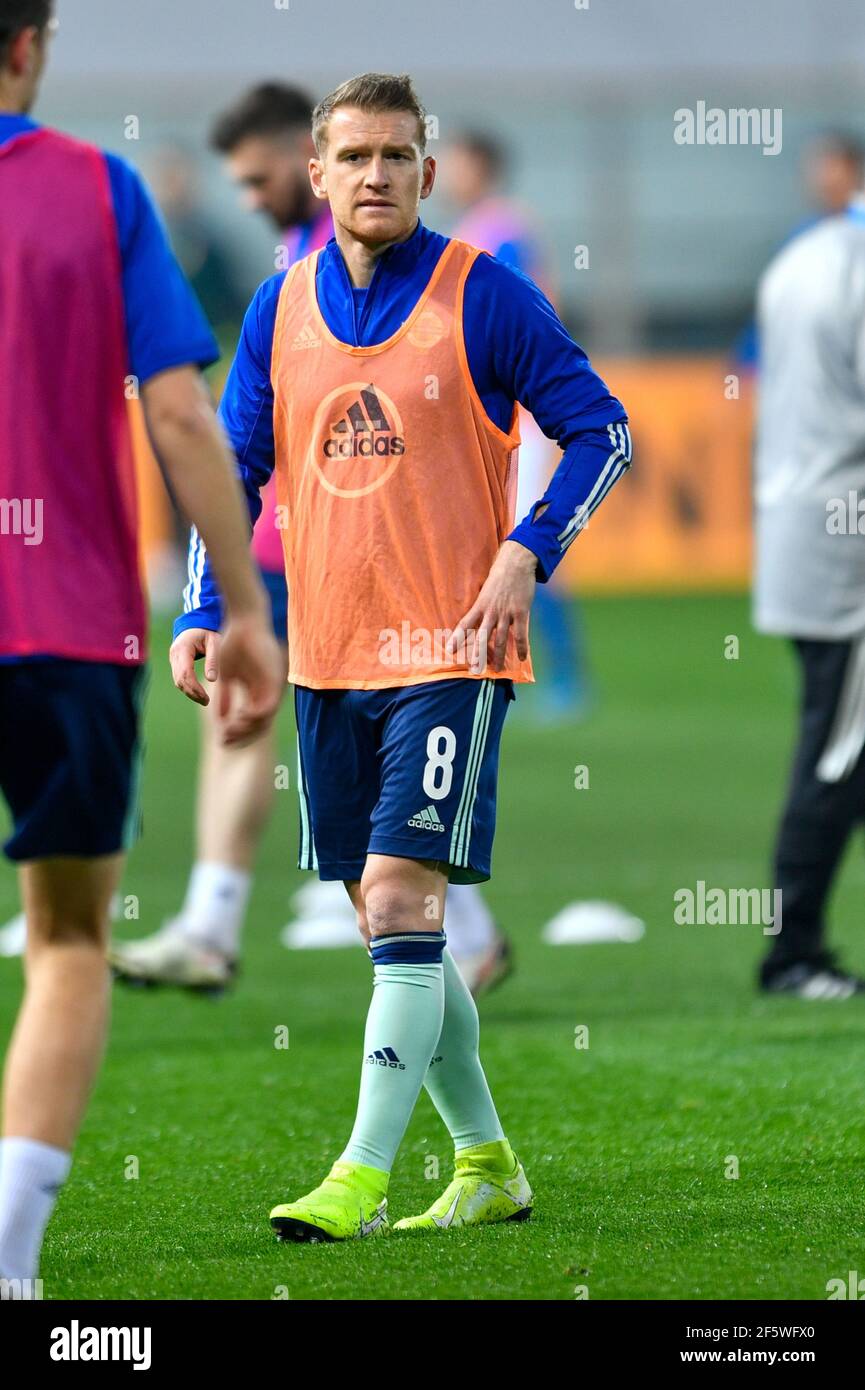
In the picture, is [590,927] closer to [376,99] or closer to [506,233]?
Result: [376,99]

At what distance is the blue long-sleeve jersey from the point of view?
4.46 m

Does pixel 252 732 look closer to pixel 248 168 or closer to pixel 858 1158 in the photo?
pixel 858 1158

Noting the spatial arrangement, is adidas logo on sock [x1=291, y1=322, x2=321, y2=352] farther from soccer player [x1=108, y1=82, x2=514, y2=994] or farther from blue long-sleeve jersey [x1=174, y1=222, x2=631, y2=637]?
soccer player [x1=108, y1=82, x2=514, y2=994]

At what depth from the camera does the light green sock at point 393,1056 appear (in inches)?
174

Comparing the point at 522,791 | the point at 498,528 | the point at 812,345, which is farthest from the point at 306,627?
the point at 522,791

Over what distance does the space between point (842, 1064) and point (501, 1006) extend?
1.33m

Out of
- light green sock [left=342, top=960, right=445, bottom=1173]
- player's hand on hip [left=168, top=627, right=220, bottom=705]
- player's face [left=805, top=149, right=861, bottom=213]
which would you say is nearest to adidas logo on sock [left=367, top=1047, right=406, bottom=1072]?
light green sock [left=342, top=960, right=445, bottom=1173]

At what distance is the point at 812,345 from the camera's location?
7355 mm

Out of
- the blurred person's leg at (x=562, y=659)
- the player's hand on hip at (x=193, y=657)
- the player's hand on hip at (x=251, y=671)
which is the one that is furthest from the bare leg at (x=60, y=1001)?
the blurred person's leg at (x=562, y=659)

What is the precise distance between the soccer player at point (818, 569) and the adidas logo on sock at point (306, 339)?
3.01 m

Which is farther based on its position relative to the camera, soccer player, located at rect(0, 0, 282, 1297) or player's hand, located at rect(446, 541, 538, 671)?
player's hand, located at rect(446, 541, 538, 671)

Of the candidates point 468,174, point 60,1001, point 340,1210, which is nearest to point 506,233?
point 468,174

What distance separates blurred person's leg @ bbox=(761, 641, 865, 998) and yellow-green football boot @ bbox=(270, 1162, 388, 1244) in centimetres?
296
